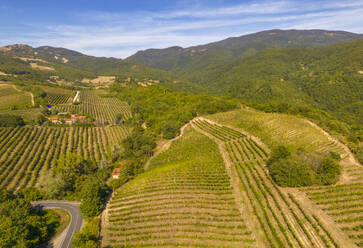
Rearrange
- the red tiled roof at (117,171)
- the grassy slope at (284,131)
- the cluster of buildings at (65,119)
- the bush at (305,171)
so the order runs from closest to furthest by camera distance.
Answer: the bush at (305,171), the grassy slope at (284,131), the red tiled roof at (117,171), the cluster of buildings at (65,119)

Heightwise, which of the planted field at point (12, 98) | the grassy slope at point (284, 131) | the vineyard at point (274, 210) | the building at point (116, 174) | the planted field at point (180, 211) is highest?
the planted field at point (12, 98)

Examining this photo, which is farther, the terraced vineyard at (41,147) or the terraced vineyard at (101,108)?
the terraced vineyard at (101,108)

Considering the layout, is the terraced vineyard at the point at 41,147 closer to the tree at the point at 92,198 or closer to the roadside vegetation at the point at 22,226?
the roadside vegetation at the point at 22,226

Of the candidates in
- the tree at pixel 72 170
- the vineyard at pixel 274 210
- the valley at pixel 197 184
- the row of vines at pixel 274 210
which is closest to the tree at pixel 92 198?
the valley at pixel 197 184

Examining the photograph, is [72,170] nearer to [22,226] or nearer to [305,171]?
[22,226]

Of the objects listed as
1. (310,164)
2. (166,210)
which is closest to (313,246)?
(310,164)

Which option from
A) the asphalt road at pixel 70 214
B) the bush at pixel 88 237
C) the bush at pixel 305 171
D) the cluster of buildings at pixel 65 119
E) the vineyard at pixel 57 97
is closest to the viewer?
the bush at pixel 88 237

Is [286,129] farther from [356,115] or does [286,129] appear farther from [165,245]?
[356,115]
